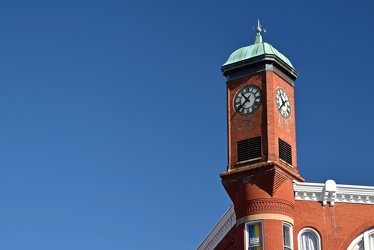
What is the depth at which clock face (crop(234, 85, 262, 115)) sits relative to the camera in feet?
172

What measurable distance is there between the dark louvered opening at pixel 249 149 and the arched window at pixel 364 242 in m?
6.82

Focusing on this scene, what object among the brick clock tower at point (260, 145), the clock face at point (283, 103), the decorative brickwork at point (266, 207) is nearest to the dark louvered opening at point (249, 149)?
the brick clock tower at point (260, 145)

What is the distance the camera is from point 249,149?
51812 mm

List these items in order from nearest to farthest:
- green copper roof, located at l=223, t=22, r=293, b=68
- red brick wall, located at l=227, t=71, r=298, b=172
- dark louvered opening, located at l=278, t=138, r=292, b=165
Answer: red brick wall, located at l=227, t=71, r=298, b=172
dark louvered opening, located at l=278, t=138, r=292, b=165
green copper roof, located at l=223, t=22, r=293, b=68

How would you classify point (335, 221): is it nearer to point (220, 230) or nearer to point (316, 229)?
point (316, 229)

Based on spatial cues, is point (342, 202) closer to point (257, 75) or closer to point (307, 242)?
point (307, 242)

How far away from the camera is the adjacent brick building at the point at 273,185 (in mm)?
50438

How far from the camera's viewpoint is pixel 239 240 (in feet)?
167

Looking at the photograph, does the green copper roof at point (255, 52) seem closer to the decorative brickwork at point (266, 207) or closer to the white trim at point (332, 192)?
the white trim at point (332, 192)

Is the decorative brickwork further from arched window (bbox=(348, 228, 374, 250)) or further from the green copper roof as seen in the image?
the green copper roof

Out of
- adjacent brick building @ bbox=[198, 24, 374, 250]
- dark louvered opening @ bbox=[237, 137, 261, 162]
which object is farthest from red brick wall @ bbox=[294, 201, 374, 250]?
dark louvered opening @ bbox=[237, 137, 261, 162]

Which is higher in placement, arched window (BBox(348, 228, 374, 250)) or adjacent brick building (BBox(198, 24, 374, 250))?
adjacent brick building (BBox(198, 24, 374, 250))

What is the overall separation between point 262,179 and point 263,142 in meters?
2.02

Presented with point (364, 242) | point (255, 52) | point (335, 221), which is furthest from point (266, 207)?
point (255, 52)
